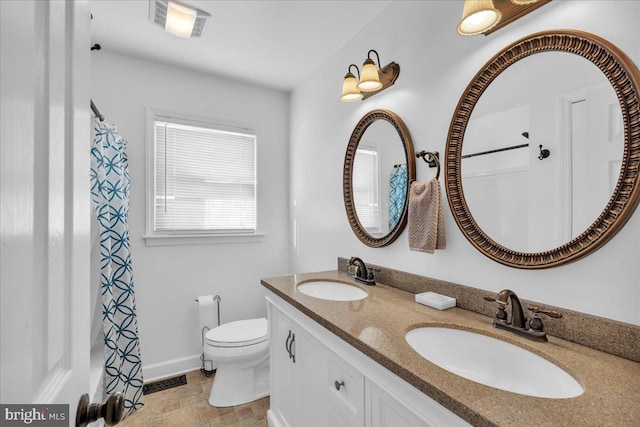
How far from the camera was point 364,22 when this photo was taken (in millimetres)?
1927

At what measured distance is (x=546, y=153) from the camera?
107 cm

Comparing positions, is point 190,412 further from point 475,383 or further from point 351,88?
point 351,88

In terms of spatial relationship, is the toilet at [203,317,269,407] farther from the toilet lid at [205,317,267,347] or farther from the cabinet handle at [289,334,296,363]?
the cabinet handle at [289,334,296,363]

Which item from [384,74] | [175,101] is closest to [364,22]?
[384,74]

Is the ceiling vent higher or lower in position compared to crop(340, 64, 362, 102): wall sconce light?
higher

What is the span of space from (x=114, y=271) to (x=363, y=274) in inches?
56.5

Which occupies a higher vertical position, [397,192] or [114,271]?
[397,192]

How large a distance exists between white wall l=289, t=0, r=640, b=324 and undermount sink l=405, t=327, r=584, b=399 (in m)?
0.25

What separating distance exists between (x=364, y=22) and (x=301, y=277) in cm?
165

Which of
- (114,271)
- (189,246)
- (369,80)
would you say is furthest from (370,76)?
(189,246)

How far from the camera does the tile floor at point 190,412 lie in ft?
6.26

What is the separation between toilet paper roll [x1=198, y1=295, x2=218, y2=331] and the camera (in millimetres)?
2457

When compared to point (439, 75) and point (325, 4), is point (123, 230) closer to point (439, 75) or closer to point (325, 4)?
point (325, 4)

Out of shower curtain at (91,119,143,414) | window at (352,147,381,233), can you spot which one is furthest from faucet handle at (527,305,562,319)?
shower curtain at (91,119,143,414)
